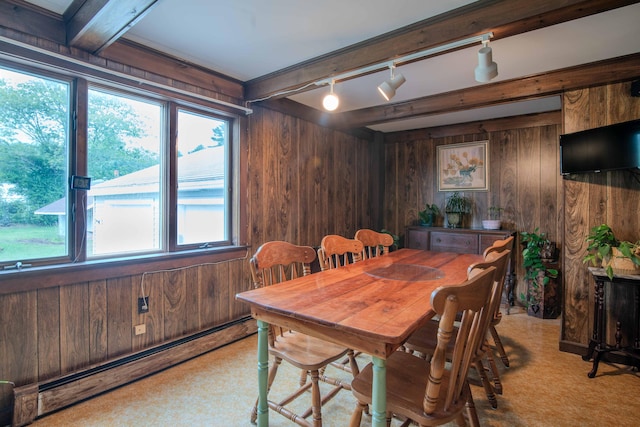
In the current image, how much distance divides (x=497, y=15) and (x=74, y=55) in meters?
2.53

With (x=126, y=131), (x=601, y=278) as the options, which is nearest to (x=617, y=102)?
(x=601, y=278)

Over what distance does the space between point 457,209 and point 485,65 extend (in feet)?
8.97

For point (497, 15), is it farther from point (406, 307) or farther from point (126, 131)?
point (126, 131)

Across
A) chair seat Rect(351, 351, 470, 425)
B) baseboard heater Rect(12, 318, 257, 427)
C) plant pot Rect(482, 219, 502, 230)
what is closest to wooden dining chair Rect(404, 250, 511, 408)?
chair seat Rect(351, 351, 470, 425)

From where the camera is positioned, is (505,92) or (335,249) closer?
(335,249)

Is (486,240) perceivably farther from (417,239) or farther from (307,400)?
(307,400)

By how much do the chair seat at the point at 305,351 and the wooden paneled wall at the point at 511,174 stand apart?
126 inches

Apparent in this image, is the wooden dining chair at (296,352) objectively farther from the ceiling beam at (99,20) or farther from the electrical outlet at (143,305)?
the ceiling beam at (99,20)

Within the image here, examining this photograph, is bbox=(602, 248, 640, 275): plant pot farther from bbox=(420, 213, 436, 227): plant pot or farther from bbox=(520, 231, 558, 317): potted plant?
bbox=(420, 213, 436, 227): plant pot

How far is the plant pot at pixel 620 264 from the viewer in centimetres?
237

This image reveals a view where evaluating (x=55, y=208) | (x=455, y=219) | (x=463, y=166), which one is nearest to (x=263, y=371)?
(x=55, y=208)

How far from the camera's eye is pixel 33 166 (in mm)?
1970

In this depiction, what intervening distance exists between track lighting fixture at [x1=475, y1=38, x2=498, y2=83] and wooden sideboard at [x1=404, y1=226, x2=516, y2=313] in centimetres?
234

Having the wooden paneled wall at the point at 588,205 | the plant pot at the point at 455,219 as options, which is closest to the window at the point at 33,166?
Result: the wooden paneled wall at the point at 588,205
